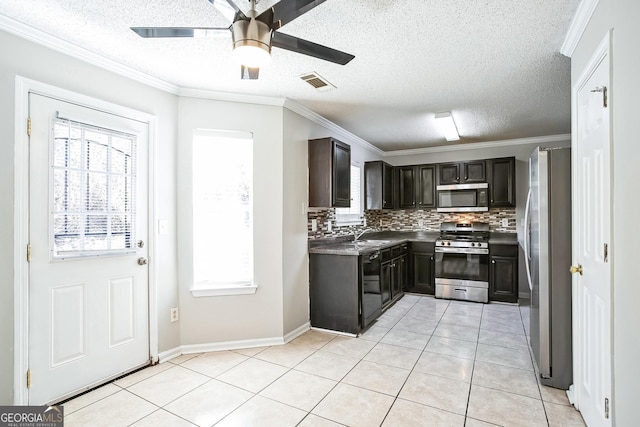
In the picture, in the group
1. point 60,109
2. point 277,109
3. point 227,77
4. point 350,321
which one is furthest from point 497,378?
point 60,109

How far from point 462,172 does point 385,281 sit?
7.82ft

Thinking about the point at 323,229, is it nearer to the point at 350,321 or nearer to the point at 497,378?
the point at 350,321

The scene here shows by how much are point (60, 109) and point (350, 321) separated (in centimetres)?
306

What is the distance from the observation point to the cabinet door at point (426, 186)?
5434 mm

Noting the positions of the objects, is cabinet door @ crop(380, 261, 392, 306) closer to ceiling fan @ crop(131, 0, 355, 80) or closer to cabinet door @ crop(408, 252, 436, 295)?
cabinet door @ crop(408, 252, 436, 295)

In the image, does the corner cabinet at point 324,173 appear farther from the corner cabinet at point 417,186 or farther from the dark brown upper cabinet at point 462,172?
the dark brown upper cabinet at point 462,172

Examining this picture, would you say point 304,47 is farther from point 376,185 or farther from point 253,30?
point 376,185

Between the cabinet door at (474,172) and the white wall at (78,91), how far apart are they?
4.32 m

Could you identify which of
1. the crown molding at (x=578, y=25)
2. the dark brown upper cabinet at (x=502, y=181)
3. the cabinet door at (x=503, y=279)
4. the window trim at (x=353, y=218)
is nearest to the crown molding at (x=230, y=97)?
the window trim at (x=353, y=218)

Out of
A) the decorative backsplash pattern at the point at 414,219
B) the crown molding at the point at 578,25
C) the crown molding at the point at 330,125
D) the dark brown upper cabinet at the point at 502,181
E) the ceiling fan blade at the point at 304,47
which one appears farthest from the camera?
the dark brown upper cabinet at the point at 502,181

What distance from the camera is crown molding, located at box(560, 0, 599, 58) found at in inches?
67.6

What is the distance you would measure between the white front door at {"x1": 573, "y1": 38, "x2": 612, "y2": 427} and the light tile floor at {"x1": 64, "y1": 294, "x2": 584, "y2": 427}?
1.23 feet

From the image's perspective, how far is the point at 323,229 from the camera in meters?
4.08

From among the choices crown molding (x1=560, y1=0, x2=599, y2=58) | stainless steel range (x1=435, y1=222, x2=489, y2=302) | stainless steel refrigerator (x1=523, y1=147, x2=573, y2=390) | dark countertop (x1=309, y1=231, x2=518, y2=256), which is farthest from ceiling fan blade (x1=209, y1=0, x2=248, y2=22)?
stainless steel range (x1=435, y1=222, x2=489, y2=302)
